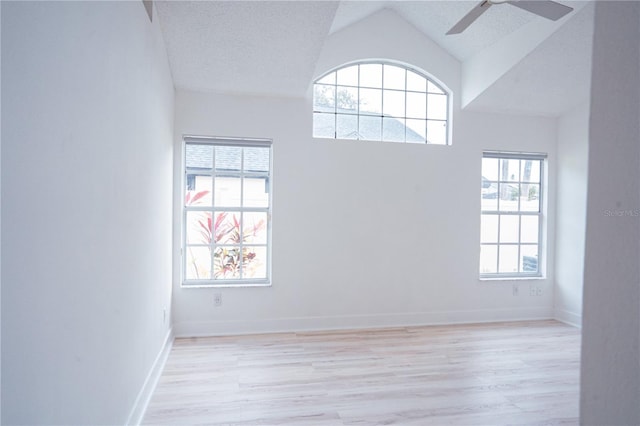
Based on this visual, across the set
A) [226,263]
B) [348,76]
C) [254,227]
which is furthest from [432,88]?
[226,263]

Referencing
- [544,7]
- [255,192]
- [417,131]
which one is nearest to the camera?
[544,7]

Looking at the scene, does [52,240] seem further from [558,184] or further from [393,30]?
[558,184]

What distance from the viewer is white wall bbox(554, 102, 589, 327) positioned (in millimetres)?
3955

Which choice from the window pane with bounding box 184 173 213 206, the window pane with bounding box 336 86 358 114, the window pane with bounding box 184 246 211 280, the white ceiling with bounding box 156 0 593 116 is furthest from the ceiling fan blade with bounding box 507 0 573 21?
the window pane with bounding box 184 246 211 280

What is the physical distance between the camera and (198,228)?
3.58 metres

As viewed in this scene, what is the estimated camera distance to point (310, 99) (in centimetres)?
365

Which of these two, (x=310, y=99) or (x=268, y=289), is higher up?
(x=310, y=99)

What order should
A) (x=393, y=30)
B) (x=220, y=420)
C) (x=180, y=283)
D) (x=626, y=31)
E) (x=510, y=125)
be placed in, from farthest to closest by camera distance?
(x=510, y=125) → (x=393, y=30) → (x=180, y=283) → (x=220, y=420) → (x=626, y=31)

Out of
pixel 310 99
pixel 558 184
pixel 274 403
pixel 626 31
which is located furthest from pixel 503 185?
pixel 626 31

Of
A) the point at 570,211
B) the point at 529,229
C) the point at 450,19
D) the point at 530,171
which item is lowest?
the point at 529,229

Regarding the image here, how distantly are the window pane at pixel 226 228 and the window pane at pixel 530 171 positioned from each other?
354 centimetres

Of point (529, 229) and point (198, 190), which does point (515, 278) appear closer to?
point (529, 229)

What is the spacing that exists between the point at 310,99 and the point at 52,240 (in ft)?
9.83

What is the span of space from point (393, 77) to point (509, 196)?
2054mm
